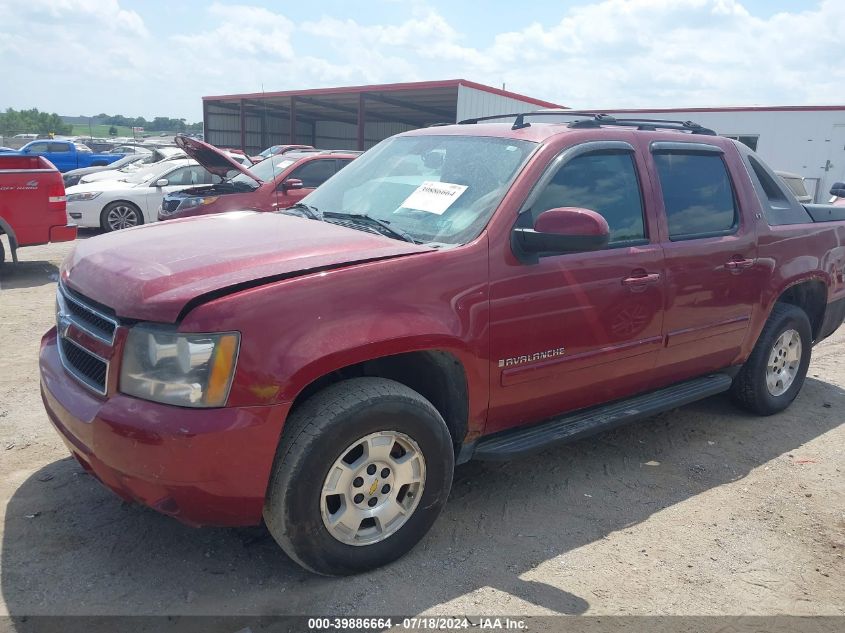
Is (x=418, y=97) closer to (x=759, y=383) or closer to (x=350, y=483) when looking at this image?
(x=759, y=383)

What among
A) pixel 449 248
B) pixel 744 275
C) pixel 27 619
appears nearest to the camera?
pixel 27 619

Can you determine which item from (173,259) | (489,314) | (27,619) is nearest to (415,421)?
(489,314)

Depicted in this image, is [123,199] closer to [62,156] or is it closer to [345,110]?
[62,156]

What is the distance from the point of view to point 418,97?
26703 millimetres

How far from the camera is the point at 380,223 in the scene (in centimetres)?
344

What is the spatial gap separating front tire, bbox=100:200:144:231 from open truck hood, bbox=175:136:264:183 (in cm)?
502

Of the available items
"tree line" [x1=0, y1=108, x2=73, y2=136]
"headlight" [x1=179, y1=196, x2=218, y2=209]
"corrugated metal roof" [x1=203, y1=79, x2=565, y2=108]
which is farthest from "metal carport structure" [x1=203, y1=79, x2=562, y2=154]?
"tree line" [x1=0, y1=108, x2=73, y2=136]

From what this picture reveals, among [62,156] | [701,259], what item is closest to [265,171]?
[701,259]


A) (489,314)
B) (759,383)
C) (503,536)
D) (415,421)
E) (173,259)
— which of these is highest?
(173,259)

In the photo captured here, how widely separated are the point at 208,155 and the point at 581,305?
562cm

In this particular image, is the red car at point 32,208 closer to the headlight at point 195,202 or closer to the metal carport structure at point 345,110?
the headlight at point 195,202

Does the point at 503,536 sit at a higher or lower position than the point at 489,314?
lower

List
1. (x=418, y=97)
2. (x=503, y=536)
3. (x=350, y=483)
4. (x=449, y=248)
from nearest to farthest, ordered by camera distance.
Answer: (x=350, y=483)
(x=449, y=248)
(x=503, y=536)
(x=418, y=97)

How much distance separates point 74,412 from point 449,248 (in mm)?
1659
